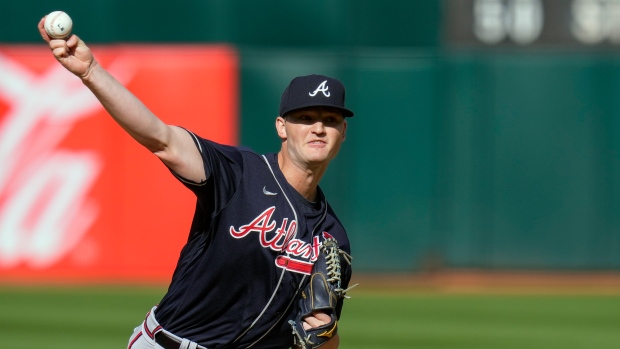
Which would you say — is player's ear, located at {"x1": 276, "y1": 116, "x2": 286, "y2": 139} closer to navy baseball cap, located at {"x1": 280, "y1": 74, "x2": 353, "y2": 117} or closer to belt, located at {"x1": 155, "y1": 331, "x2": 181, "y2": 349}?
navy baseball cap, located at {"x1": 280, "y1": 74, "x2": 353, "y2": 117}

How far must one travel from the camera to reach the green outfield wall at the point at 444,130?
11.9 meters

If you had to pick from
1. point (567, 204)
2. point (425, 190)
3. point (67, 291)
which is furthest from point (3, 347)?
point (567, 204)

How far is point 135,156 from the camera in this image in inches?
457

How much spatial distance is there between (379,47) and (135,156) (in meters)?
3.00

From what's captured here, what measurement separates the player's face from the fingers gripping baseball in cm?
86

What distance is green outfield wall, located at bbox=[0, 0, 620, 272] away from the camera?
1186 cm

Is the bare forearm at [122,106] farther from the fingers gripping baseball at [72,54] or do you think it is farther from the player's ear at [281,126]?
A: the player's ear at [281,126]

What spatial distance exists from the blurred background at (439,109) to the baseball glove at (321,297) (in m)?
7.86

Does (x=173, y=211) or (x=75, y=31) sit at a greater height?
(x=75, y=31)

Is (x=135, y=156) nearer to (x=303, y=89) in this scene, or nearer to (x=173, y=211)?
(x=173, y=211)

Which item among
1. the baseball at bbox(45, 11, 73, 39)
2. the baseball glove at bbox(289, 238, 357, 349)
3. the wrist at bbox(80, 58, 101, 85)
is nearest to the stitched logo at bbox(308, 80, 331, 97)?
the baseball glove at bbox(289, 238, 357, 349)

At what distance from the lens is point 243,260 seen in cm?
378

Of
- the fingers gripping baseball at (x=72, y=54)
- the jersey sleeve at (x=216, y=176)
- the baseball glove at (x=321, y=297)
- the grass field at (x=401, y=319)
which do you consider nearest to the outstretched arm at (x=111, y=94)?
the fingers gripping baseball at (x=72, y=54)

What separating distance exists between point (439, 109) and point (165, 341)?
839cm
